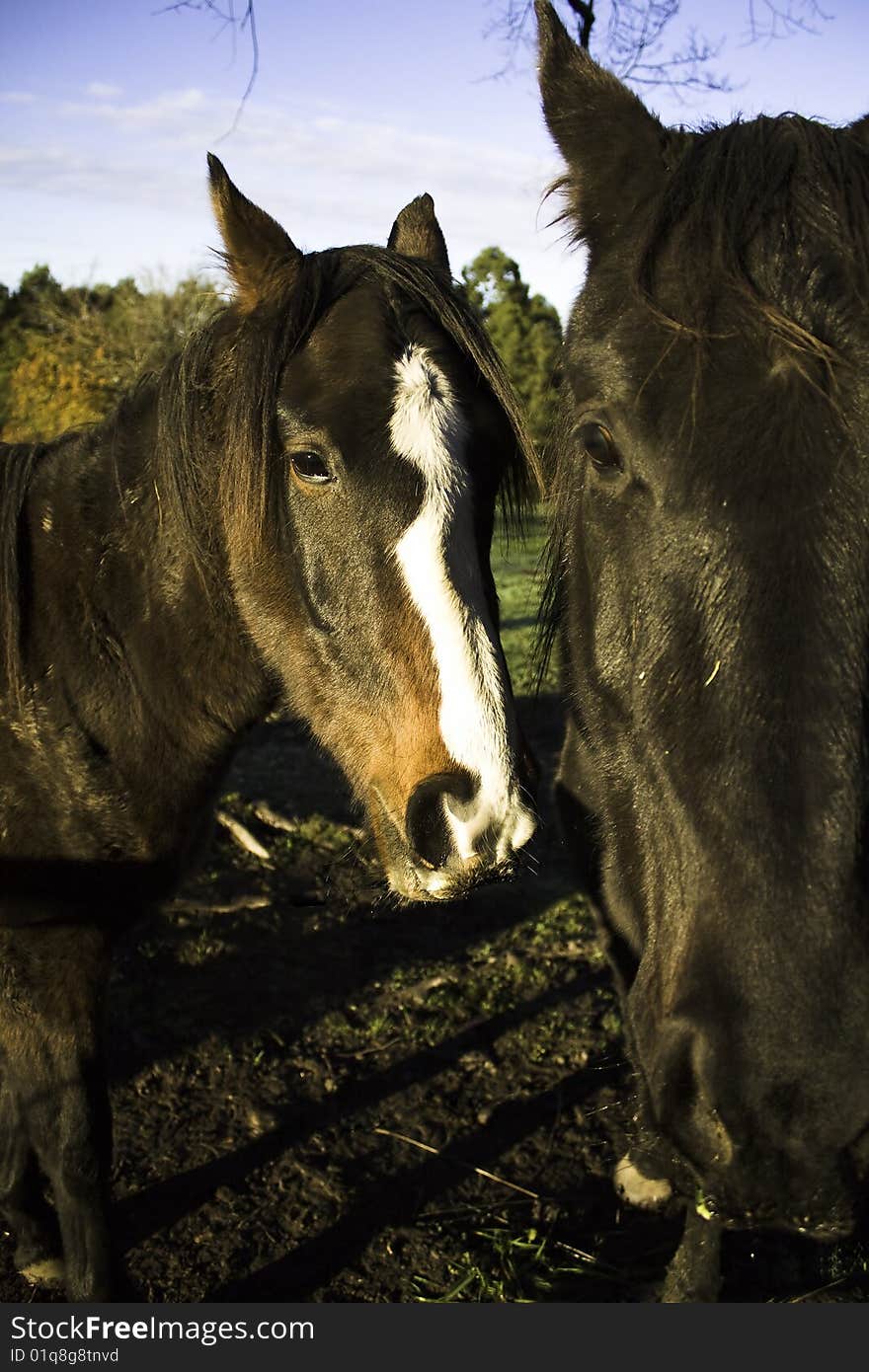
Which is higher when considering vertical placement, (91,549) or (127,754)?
(91,549)

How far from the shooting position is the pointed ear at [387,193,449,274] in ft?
10.3

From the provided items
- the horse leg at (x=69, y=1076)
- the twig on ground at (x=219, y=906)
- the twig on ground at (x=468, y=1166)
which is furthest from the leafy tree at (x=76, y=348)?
the twig on ground at (x=468, y=1166)

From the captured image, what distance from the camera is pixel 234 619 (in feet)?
9.77

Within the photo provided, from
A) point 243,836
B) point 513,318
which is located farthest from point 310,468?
point 513,318

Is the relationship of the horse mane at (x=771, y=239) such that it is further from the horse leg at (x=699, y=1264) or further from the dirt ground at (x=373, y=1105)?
the horse leg at (x=699, y=1264)

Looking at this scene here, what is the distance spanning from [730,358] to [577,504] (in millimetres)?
621

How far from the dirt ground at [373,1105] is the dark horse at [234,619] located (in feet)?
1.67

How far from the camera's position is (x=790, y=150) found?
6.24 feet

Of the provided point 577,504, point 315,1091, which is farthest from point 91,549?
point 315,1091

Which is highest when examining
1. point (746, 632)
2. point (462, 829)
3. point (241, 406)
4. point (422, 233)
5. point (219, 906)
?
point (422, 233)

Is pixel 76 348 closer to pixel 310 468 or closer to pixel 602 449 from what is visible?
pixel 310 468

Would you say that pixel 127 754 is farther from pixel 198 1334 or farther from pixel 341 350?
pixel 198 1334

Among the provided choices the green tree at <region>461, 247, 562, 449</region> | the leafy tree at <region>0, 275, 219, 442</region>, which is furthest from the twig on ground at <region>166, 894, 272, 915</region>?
the green tree at <region>461, 247, 562, 449</region>

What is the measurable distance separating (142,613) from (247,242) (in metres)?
1.13
